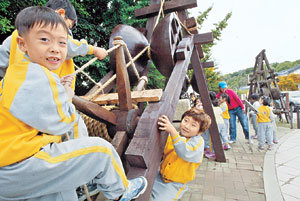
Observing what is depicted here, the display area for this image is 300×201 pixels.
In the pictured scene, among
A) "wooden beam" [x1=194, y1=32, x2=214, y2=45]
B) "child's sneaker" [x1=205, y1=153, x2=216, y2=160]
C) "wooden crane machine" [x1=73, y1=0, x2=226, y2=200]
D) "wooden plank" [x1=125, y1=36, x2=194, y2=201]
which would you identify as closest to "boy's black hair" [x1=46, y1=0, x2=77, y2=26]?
"wooden crane machine" [x1=73, y1=0, x2=226, y2=200]

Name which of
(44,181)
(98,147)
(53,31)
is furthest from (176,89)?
(44,181)

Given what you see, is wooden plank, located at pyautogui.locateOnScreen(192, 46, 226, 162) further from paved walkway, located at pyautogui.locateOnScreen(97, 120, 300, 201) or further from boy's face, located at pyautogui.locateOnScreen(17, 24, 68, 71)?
boy's face, located at pyautogui.locateOnScreen(17, 24, 68, 71)

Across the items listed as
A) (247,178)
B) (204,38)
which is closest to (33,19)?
(204,38)

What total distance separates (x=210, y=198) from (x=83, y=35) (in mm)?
4987

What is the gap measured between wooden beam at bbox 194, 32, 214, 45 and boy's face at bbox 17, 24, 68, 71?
8.39 feet

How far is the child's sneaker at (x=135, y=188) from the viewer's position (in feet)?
3.36

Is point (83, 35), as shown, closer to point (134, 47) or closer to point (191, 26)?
point (134, 47)

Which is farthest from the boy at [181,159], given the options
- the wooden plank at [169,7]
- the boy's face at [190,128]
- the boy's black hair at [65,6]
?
the wooden plank at [169,7]

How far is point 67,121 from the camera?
35.3 inches

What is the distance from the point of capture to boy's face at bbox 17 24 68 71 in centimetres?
87

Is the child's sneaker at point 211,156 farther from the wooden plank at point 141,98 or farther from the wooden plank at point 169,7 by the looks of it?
the wooden plank at point 169,7

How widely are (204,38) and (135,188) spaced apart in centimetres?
269

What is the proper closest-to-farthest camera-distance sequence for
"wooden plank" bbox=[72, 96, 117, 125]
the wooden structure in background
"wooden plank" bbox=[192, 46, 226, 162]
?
"wooden plank" bbox=[72, 96, 117, 125]
"wooden plank" bbox=[192, 46, 226, 162]
the wooden structure in background

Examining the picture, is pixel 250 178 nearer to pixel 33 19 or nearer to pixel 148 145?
pixel 148 145
